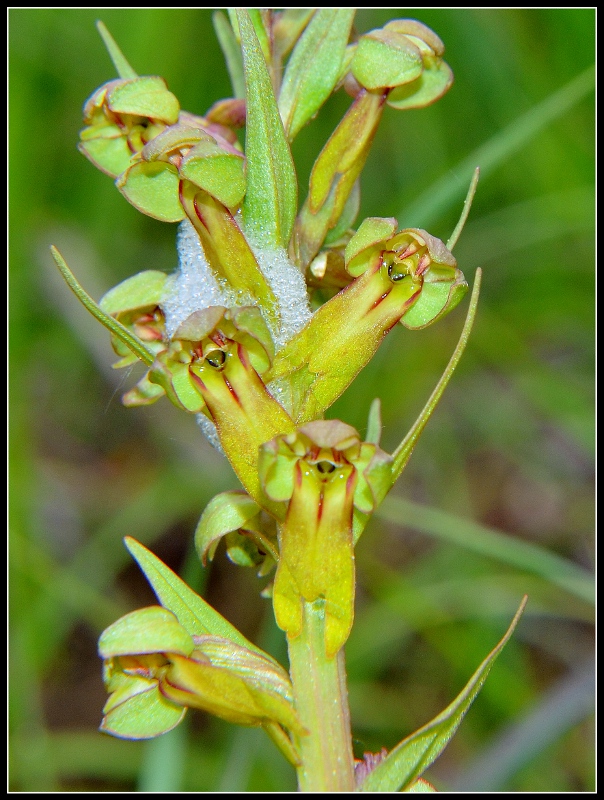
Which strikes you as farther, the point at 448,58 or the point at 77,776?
the point at 448,58

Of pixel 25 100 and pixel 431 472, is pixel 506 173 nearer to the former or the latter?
pixel 431 472

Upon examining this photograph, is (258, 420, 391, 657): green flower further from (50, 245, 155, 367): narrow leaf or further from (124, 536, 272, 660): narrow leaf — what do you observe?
(50, 245, 155, 367): narrow leaf

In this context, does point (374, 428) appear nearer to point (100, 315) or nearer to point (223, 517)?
point (223, 517)

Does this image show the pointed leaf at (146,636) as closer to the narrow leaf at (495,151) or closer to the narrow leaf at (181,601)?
the narrow leaf at (181,601)

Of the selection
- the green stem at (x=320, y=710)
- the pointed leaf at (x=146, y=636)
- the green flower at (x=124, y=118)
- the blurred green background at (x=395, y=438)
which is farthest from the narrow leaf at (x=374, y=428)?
the blurred green background at (x=395, y=438)

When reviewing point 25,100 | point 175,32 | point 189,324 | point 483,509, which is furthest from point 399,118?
point 189,324
